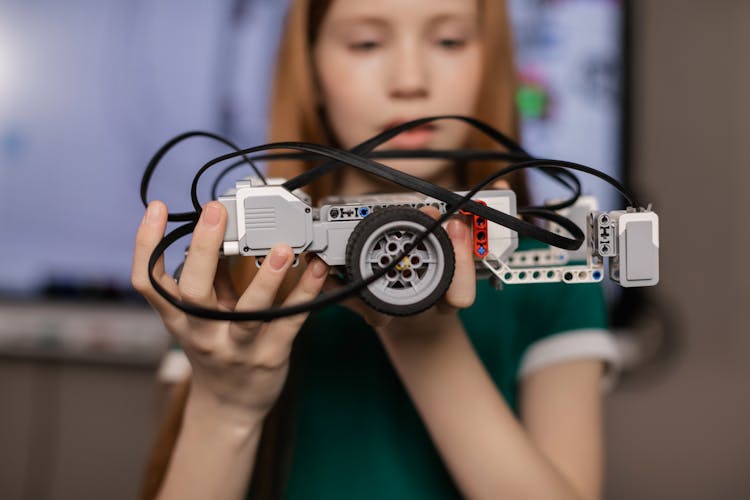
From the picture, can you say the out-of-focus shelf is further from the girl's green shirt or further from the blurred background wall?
the girl's green shirt

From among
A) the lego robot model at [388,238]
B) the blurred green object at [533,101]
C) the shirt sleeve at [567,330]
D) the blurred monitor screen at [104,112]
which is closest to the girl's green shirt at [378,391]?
the shirt sleeve at [567,330]

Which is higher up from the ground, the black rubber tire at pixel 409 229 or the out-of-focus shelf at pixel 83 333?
the black rubber tire at pixel 409 229

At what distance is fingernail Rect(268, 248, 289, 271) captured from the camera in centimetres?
37

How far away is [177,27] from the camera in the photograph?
1.18 metres

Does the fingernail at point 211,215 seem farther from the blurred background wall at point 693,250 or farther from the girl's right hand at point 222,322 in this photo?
the blurred background wall at point 693,250

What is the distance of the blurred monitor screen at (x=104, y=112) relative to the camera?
116 cm

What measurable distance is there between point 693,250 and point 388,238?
922 mm

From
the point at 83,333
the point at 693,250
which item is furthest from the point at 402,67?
the point at 83,333

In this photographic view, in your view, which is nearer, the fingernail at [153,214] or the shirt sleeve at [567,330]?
the fingernail at [153,214]

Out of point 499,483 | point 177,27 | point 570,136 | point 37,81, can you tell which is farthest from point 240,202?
point 37,81

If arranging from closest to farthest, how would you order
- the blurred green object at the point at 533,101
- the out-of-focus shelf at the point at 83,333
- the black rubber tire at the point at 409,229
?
the black rubber tire at the point at 409,229 < the blurred green object at the point at 533,101 < the out-of-focus shelf at the point at 83,333

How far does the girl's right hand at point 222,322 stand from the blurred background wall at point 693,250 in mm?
769

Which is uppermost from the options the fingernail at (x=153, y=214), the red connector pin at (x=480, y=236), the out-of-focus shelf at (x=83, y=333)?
the fingernail at (x=153, y=214)

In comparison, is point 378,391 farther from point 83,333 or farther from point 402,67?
point 83,333
